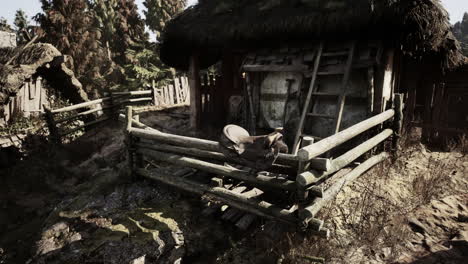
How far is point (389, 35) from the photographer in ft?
18.2

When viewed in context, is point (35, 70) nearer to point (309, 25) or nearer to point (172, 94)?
point (172, 94)

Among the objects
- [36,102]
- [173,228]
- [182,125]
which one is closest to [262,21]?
[182,125]

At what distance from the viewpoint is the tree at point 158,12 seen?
2081cm

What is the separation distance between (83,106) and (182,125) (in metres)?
3.42

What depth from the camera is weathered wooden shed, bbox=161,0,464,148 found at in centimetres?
554

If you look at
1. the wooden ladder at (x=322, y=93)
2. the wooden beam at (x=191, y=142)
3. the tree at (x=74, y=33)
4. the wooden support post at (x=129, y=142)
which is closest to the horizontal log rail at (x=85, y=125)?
the wooden support post at (x=129, y=142)

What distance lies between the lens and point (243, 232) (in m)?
3.81

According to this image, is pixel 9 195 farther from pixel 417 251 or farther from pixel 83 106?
pixel 417 251

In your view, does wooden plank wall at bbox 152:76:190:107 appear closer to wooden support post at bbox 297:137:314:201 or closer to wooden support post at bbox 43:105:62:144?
wooden support post at bbox 43:105:62:144

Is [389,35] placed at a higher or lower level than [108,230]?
higher

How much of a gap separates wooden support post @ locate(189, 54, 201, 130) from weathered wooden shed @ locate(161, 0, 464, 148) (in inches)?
12.8

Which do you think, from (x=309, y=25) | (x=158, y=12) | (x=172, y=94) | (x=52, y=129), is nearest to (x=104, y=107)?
(x=52, y=129)

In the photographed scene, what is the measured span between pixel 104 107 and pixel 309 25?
25.9ft

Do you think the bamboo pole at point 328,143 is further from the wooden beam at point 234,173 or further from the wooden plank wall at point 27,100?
the wooden plank wall at point 27,100
